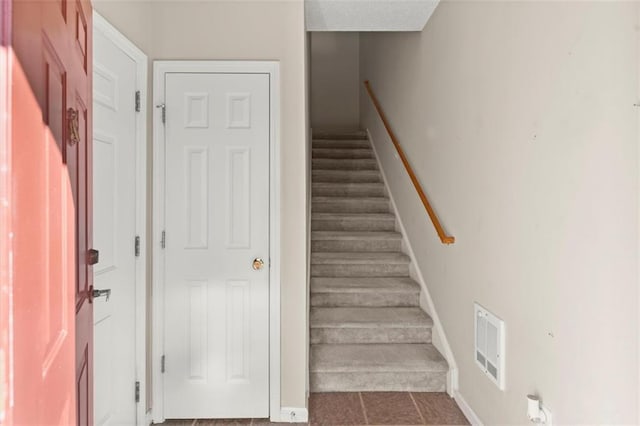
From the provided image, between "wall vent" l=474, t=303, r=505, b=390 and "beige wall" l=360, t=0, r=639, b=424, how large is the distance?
54 mm

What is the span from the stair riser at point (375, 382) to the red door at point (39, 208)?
1.77 m

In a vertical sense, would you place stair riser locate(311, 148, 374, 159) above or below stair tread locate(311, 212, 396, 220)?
above

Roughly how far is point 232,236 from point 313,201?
1.94 metres

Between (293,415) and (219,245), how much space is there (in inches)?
43.4

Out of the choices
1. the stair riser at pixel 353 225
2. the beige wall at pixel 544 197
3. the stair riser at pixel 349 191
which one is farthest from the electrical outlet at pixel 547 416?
the stair riser at pixel 349 191

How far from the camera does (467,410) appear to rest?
7.25 ft

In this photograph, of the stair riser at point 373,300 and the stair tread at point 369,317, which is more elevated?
the stair riser at point 373,300

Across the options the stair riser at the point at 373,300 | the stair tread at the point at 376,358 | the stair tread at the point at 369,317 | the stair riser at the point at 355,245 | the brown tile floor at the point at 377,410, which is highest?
the stair riser at the point at 355,245

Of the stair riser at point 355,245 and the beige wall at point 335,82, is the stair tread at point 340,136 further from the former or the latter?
the stair riser at point 355,245

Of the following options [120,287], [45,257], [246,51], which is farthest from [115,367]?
[246,51]

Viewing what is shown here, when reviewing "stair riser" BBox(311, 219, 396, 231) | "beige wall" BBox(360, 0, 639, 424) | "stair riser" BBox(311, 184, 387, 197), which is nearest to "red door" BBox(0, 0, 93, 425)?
"beige wall" BBox(360, 0, 639, 424)

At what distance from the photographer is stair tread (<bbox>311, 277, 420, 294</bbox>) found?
3092mm

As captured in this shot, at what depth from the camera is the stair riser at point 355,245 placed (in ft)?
11.9

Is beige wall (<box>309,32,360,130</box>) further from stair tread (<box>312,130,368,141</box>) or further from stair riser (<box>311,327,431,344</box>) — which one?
stair riser (<box>311,327,431,344</box>)
